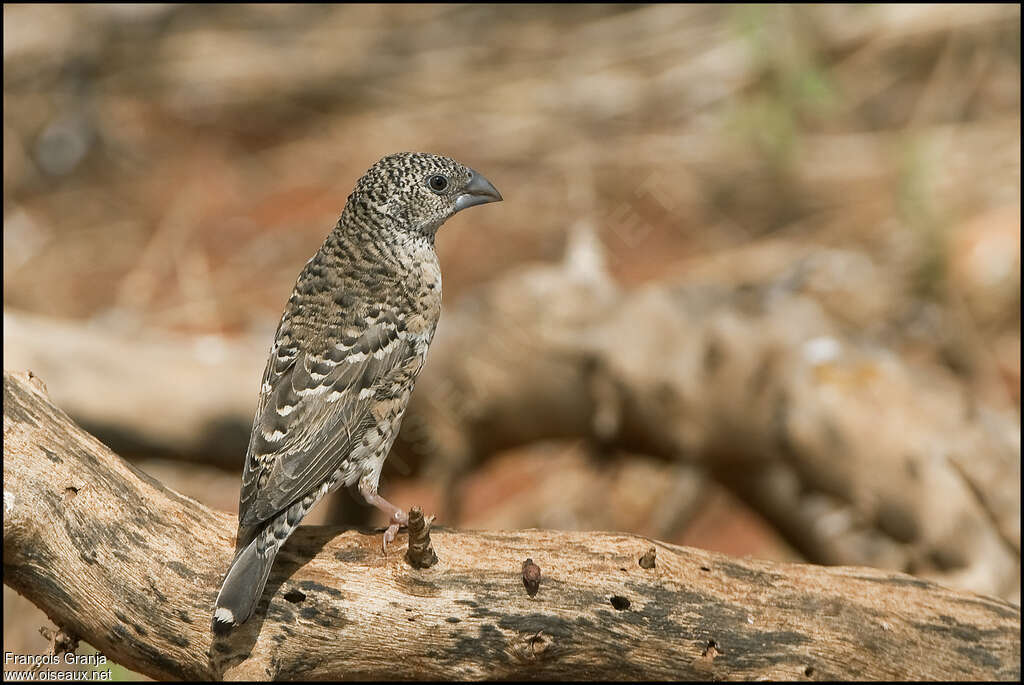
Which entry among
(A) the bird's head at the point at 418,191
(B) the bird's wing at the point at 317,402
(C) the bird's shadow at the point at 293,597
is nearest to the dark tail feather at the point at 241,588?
(C) the bird's shadow at the point at 293,597

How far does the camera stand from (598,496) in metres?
8.10

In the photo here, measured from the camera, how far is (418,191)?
14.2ft

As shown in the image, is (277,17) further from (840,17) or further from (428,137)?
(840,17)

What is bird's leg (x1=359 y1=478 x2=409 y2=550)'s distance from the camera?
12.5ft

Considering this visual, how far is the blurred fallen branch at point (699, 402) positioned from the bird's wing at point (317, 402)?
2.39m

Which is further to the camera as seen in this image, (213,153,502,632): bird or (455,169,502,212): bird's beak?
(455,169,502,212): bird's beak

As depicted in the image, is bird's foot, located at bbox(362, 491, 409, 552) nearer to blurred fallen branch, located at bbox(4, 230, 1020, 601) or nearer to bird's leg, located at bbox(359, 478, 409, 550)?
bird's leg, located at bbox(359, 478, 409, 550)

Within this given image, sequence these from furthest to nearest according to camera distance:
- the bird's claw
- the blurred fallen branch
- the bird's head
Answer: the blurred fallen branch, the bird's head, the bird's claw

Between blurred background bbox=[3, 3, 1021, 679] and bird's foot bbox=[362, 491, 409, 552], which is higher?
blurred background bbox=[3, 3, 1021, 679]

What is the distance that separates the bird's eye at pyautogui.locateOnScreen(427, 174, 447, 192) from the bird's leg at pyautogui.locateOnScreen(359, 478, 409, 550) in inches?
43.5

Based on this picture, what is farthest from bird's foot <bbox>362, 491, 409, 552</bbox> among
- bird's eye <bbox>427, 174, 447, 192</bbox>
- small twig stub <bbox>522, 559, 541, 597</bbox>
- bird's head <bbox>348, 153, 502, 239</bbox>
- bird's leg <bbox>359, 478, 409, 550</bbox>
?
bird's eye <bbox>427, 174, 447, 192</bbox>

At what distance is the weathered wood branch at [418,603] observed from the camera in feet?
11.6

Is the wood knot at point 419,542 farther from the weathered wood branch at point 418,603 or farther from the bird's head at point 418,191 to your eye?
the bird's head at point 418,191

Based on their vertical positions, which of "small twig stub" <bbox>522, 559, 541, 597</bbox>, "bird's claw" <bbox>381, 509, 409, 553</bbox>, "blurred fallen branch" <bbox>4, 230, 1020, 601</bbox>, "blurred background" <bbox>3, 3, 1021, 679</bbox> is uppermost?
"blurred background" <bbox>3, 3, 1021, 679</bbox>
